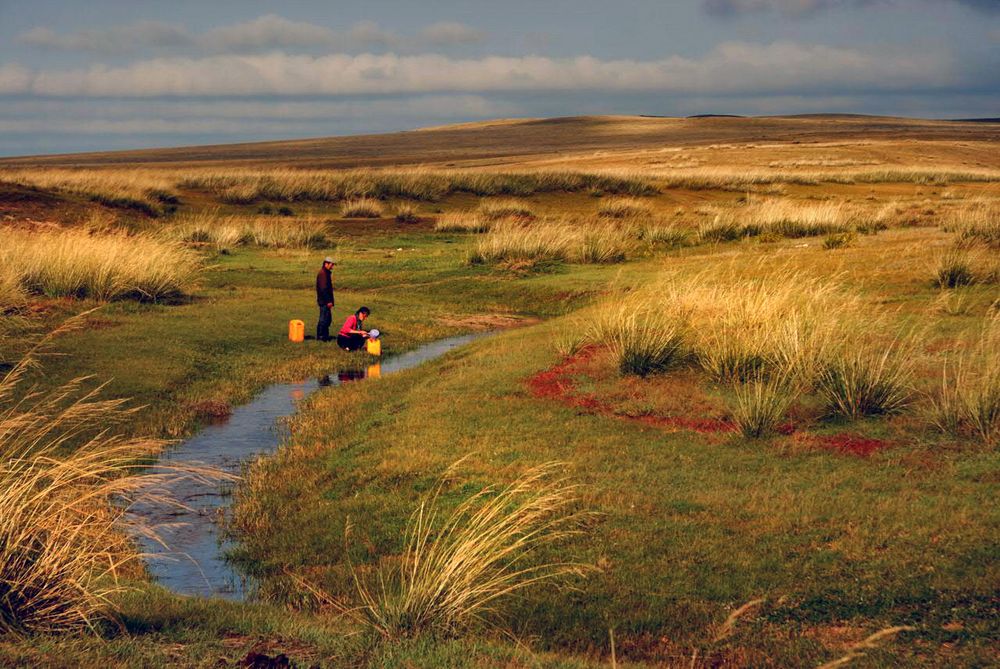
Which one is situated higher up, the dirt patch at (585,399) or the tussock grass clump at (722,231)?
the tussock grass clump at (722,231)

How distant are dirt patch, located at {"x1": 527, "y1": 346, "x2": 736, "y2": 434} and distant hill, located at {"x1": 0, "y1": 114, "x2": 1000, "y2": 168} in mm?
92260

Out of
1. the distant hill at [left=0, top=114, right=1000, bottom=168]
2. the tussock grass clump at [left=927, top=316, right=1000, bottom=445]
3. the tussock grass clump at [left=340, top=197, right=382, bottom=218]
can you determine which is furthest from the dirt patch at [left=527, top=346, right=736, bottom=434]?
the distant hill at [left=0, top=114, right=1000, bottom=168]

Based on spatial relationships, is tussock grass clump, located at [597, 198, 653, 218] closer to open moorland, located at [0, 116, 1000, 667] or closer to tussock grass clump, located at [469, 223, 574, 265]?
tussock grass clump, located at [469, 223, 574, 265]

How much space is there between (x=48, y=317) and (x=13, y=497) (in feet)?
41.7

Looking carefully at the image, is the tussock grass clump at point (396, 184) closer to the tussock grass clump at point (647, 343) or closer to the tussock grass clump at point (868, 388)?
the tussock grass clump at point (647, 343)

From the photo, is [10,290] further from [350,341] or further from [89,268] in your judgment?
[350,341]

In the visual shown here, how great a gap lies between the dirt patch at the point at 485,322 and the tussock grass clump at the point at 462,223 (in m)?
15.3

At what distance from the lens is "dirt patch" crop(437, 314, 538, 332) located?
2212 cm

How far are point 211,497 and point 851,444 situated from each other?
6.56m

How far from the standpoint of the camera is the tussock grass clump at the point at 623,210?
4194 centimetres

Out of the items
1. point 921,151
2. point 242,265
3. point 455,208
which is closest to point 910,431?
point 242,265

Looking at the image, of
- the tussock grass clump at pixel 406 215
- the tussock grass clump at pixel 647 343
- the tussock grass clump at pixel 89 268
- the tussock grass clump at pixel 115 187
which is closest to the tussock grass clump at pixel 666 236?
the tussock grass clump at pixel 406 215

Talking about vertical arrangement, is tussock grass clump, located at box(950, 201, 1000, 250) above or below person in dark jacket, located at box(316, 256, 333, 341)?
above

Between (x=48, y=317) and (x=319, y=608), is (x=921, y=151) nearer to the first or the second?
(x=48, y=317)
